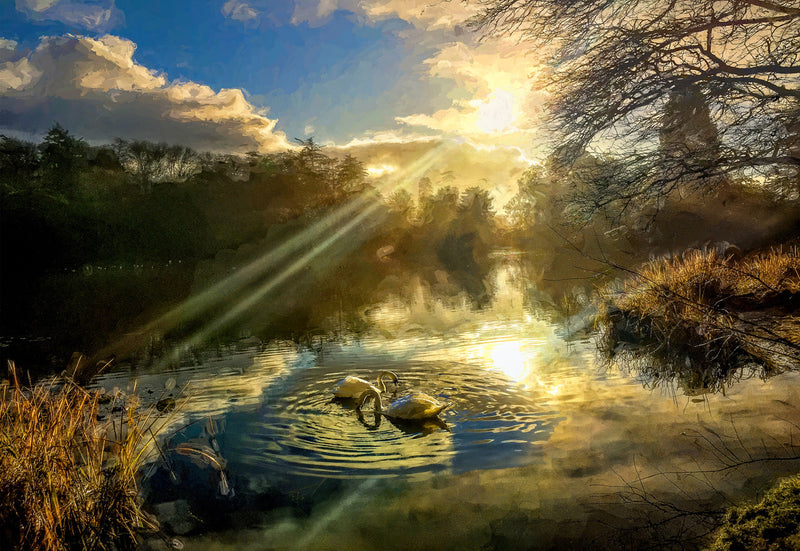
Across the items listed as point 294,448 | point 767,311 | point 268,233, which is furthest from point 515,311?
point 268,233

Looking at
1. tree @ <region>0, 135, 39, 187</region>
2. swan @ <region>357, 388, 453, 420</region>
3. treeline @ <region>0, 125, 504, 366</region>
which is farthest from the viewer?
tree @ <region>0, 135, 39, 187</region>

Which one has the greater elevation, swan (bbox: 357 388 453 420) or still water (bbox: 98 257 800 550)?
swan (bbox: 357 388 453 420)

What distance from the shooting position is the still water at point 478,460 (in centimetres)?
433

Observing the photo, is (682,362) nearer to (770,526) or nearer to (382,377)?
(382,377)

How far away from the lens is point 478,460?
18.6ft

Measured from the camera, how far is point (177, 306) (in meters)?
22.9

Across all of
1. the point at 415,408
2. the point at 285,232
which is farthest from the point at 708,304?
the point at 285,232

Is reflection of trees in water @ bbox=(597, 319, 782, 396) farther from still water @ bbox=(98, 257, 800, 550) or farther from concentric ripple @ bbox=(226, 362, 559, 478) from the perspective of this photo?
concentric ripple @ bbox=(226, 362, 559, 478)

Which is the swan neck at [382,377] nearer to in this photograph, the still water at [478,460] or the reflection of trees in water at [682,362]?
the still water at [478,460]

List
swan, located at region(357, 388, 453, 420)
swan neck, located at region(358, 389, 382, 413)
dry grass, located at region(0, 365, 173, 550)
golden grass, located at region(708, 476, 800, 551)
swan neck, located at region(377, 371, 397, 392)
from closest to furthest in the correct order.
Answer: golden grass, located at region(708, 476, 800, 551), dry grass, located at region(0, 365, 173, 550), swan, located at region(357, 388, 453, 420), swan neck, located at region(358, 389, 382, 413), swan neck, located at region(377, 371, 397, 392)

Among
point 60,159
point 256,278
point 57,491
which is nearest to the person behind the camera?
point 57,491

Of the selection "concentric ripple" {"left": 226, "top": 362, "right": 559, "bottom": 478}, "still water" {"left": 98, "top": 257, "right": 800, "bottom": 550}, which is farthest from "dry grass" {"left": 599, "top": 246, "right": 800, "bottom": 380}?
"concentric ripple" {"left": 226, "top": 362, "right": 559, "bottom": 478}

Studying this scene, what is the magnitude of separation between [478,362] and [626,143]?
4960 millimetres

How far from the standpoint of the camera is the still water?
170 inches
